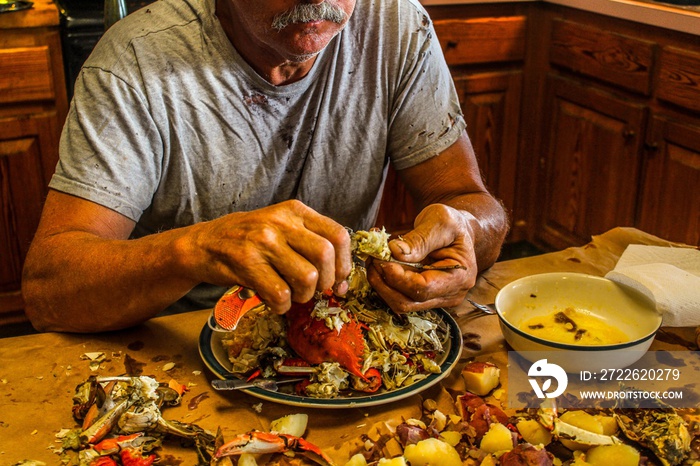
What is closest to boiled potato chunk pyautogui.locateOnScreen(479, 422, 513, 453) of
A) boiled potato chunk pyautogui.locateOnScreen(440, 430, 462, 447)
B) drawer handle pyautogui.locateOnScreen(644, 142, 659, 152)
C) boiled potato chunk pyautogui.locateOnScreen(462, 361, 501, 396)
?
boiled potato chunk pyautogui.locateOnScreen(440, 430, 462, 447)

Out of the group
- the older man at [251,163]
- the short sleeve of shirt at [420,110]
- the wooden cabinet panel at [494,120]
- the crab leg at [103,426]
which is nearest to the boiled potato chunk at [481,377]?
the older man at [251,163]

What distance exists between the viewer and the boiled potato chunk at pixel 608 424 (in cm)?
96

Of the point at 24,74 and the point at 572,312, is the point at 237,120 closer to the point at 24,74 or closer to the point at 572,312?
the point at 572,312

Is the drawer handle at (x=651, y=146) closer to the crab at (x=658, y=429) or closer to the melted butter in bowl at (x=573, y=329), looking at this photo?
the melted butter in bowl at (x=573, y=329)

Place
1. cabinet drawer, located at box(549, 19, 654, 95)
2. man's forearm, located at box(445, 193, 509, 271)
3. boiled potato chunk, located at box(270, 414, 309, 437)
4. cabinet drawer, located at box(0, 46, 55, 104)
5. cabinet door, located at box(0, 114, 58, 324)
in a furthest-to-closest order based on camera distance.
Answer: cabinet drawer, located at box(549, 19, 654, 95) → cabinet door, located at box(0, 114, 58, 324) → cabinet drawer, located at box(0, 46, 55, 104) → man's forearm, located at box(445, 193, 509, 271) → boiled potato chunk, located at box(270, 414, 309, 437)

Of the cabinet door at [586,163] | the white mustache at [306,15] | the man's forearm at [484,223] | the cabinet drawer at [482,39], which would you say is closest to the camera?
the white mustache at [306,15]

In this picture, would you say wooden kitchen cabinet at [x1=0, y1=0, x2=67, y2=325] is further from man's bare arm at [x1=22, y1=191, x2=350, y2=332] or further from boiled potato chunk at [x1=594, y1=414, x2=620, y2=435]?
boiled potato chunk at [x1=594, y1=414, x2=620, y2=435]

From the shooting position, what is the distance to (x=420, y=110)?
1.57 meters

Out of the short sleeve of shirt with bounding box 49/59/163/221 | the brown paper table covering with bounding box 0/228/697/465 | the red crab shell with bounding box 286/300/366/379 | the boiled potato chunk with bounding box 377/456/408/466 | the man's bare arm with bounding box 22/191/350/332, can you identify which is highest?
the short sleeve of shirt with bounding box 49/59/163/221

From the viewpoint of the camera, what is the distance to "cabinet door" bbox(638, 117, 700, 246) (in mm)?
2518

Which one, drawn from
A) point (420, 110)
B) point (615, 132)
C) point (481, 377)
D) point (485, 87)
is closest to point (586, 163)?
point (615, 132)

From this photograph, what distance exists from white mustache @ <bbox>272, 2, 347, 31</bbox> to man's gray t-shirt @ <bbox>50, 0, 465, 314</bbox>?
18cm

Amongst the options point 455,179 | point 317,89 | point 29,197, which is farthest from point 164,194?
point 29,197

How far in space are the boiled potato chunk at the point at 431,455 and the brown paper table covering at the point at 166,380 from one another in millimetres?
94
